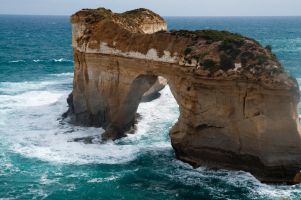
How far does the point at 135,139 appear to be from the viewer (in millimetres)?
33188

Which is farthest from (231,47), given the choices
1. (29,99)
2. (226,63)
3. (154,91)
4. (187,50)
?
(29,99)

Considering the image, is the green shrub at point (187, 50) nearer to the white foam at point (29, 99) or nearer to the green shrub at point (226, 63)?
the green shrub at point (226, 63)

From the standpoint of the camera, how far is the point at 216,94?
26.8m

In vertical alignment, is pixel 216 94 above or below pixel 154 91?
above

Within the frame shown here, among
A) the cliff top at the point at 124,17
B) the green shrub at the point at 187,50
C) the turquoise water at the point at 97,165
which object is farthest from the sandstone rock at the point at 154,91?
the green shrub at the point at 187,50

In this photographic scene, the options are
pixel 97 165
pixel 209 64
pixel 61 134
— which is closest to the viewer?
pixel 209 64

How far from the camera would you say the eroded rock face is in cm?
2530

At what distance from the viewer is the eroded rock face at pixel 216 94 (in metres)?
25.3

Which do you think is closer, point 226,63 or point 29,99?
point 226,63

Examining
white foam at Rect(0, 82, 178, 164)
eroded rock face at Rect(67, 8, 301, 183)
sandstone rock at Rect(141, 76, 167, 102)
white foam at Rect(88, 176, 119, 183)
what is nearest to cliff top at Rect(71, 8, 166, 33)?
eroded rock face at Rect(67, 8, 301, 183)

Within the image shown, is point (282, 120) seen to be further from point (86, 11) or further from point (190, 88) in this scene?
point (86, 11)

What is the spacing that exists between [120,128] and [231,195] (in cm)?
1211

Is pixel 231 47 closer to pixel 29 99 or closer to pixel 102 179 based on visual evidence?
pixel 102 179

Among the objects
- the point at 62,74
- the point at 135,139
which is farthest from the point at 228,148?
the point at 62,74
